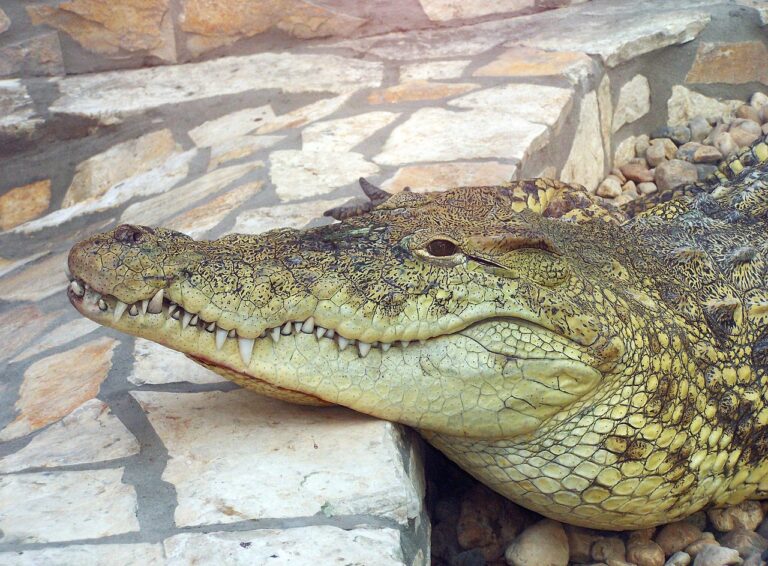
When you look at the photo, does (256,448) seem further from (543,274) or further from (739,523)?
(739,523)

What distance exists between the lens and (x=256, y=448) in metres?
2.27

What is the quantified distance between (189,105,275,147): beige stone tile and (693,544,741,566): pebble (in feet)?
9.54

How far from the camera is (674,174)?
191 inches

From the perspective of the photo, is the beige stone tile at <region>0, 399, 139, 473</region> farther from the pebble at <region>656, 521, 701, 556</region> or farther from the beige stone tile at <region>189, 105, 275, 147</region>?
the beige stone tile at <region>189, 105, 275, 147</region>

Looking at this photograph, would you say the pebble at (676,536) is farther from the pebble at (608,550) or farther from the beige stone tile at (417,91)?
the beige stone tile at (417,91)

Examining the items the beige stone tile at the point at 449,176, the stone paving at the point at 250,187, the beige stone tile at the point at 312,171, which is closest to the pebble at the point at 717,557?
the stone paving at the point at 250,187

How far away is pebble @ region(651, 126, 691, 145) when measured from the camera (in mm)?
5285

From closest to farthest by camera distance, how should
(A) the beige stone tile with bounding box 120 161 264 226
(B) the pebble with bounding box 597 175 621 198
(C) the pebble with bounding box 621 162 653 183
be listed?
(A) the beige stone tile with bounding box 120 161 264 226 < (B) the pebble with bounding box 597 175 621 198 < (C) the pebble with bounding box 621 162 653 183

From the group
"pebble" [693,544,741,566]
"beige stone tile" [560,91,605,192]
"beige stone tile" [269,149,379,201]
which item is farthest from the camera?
"beige stone tile" [560,91,605,192]

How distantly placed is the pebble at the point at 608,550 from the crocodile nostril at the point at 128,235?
154cm

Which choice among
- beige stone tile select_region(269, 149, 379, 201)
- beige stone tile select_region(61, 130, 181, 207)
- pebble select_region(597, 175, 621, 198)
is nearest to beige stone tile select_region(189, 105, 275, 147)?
beige stone tile select_region(61, 130, 181, 207)

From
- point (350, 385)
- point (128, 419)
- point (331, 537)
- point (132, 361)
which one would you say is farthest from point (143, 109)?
point (331, 537)

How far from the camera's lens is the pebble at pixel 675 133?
529 cm

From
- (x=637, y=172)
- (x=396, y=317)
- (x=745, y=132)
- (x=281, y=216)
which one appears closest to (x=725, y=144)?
(x=745, y=132)
